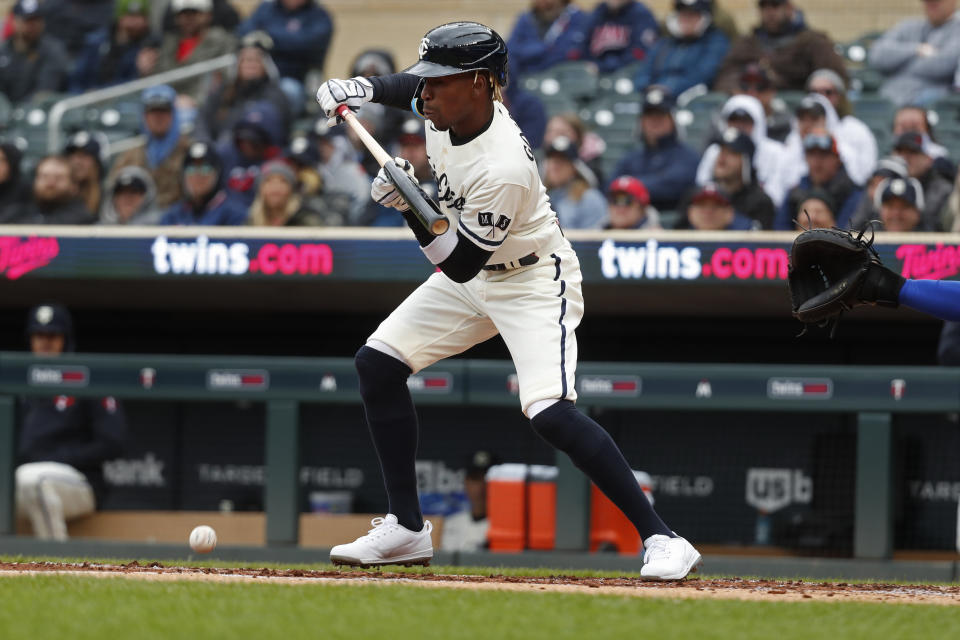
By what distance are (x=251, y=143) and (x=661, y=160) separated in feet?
8.12

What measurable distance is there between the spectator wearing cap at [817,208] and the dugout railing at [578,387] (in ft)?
3.71

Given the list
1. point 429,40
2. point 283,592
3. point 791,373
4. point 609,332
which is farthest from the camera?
point 609,332

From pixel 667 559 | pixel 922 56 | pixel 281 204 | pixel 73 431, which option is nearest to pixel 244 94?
pixel 281 204

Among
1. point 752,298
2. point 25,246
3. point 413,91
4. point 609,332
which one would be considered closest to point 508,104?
point 609,332

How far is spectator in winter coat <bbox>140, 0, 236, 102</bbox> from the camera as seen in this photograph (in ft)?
34.5

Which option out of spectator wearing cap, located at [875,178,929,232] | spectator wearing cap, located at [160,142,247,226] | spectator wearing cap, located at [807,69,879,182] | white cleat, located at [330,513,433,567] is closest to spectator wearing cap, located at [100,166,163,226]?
spectator wearing cap, located at [160,142,247,226]

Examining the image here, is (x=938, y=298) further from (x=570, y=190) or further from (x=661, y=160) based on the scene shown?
(x=661, y=160)

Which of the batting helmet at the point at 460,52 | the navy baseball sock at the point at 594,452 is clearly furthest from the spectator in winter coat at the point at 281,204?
the navy baseball sock at the point at 594,452

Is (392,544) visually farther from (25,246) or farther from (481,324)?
(25,246)

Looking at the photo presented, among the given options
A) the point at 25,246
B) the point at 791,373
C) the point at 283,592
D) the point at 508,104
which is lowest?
the point at 283,592

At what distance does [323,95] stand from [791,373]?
109 inches

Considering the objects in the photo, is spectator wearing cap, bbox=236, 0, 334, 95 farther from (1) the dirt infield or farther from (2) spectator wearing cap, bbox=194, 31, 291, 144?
(1) the dirt infield

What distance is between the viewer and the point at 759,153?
7.80 metres

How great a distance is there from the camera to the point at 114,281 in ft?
24.4
